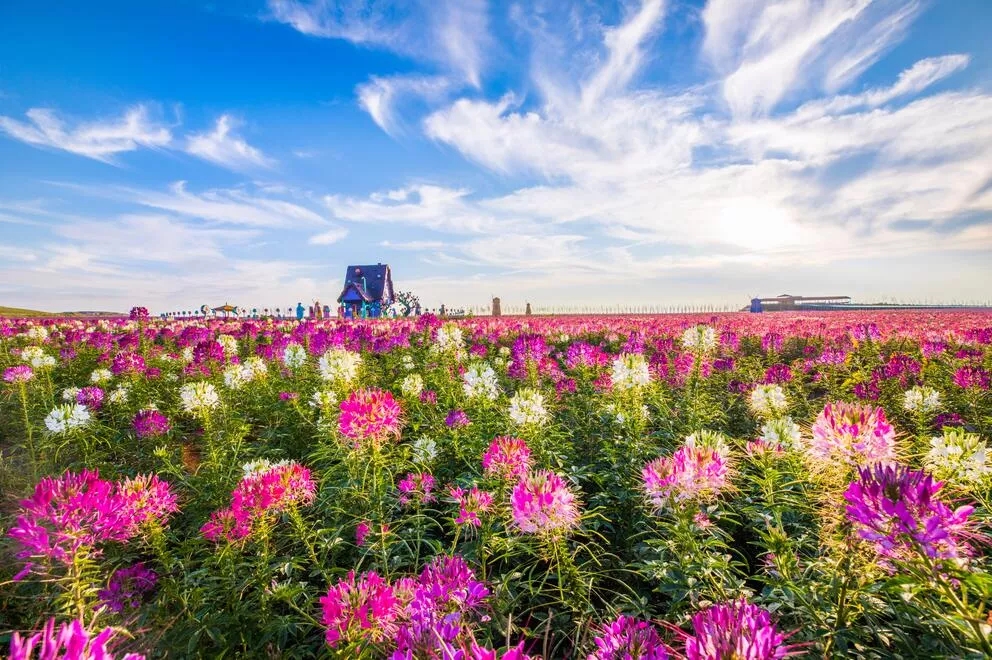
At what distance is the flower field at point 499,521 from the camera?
4.61 feet

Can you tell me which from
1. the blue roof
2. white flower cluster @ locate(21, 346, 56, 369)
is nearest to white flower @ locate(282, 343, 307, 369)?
→ white flower cluster @ locate(21, 346, 56, 369)

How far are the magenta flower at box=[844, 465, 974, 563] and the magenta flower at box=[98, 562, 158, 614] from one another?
3412 millimetres

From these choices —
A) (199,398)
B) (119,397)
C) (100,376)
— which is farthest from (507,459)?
(100,376)

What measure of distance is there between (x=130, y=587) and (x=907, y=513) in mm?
3718

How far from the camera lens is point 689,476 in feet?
6.74

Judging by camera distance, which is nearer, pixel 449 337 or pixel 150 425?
pixel 150 425

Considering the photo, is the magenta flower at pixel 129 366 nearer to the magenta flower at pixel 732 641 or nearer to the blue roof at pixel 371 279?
the magenta flower at pixel 732 641

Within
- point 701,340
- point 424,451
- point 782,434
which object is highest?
point 701,340

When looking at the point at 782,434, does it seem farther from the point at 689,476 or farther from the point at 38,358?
the point at 38,358

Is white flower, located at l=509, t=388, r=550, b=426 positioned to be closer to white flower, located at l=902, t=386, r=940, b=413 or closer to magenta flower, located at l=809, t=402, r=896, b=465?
magenta flower, located at l=809, t=402, r=896, b=465

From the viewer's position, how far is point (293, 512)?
2447 mm

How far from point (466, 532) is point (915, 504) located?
246 centimetres

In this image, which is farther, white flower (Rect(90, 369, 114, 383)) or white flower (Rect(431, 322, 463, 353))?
white flower (Rect(90, 369, 114, 383))

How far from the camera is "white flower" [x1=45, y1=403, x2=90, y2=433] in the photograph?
4.30 m
